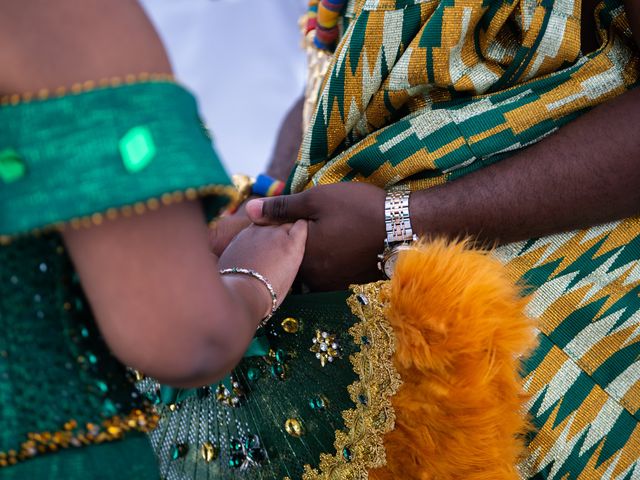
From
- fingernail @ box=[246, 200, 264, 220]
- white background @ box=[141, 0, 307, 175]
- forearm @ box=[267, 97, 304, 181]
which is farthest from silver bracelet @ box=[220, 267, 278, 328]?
white background @ box=[141, 0, 307, 175]

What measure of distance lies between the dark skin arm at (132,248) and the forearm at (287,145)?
3.91 feet

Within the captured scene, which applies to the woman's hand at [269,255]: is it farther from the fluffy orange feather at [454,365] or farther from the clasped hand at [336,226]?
the fluffy orange feather at [454,365]

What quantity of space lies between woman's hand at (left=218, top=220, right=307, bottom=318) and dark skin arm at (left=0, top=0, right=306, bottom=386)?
0.75ft

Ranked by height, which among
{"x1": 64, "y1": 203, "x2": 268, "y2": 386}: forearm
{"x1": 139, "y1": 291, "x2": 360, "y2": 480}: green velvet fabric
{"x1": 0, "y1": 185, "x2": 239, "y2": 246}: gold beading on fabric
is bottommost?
{"x1": 139, "y1": 291, "x2": 360, "y2": 480}: green velvet fabric

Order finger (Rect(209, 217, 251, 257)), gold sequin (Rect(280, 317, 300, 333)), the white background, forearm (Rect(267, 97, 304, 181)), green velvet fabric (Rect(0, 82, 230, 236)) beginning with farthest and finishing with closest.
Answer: the white background
forearm (Rect(267, 97, 304, 181))
finger (Rect(209, 217, 251, 257))
gold sequin (Rect(280, 317, 300, 333))
green velvet fabric (Rect(0, 82, 230, 236))

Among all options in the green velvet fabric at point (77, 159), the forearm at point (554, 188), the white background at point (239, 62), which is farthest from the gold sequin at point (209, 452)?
the white background at point (239, 62)

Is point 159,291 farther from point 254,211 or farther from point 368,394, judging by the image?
point 254,211

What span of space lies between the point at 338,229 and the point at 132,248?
1.71ft

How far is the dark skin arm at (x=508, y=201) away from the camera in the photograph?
0.96m

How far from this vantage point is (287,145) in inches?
71.7

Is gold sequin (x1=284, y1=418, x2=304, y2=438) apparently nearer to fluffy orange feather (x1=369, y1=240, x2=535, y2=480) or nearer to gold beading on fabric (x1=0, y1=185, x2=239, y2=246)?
fluffy orange feather (x1=369, y1=240, x2=535, y2=480)

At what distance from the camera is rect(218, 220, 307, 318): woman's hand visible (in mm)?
838

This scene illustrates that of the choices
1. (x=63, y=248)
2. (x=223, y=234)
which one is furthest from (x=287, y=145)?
(x=63, y=248)

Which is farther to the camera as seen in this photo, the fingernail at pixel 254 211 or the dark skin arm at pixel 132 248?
the fingernail at pixel 254 211
